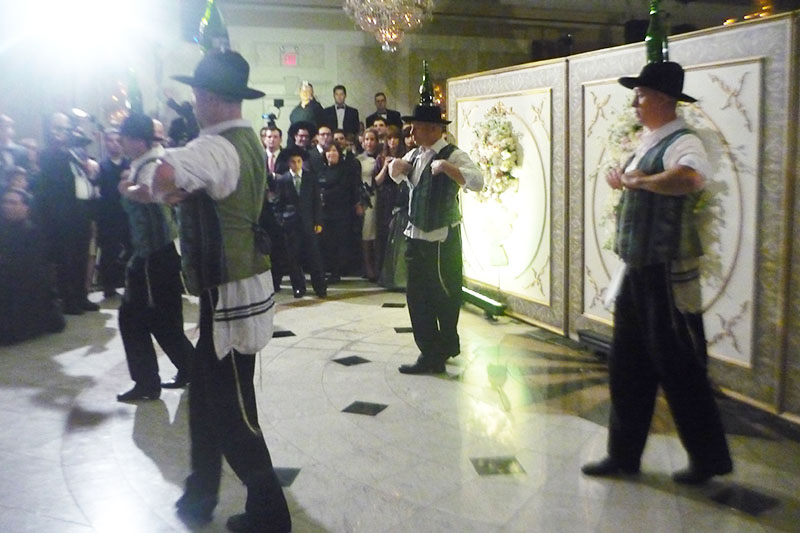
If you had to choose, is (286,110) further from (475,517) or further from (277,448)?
(475,517)

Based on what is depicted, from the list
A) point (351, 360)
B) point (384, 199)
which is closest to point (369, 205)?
point (384, 199)

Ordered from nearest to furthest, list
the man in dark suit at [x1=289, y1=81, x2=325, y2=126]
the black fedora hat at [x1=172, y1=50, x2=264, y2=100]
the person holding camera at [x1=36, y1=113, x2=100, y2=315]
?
the black fedora hat at [x1=172, y1=50, x2=264, y2=100], the person holding camera at [x1=36, y1=113, x2=100, y2=315], the man in dark suit at [x1=289, y1=81, x2=325, y2=126]

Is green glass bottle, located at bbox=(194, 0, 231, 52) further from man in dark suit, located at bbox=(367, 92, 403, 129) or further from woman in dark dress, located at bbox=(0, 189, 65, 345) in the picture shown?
man in dark suit, located at bbox=(367, 92, 403, 129)

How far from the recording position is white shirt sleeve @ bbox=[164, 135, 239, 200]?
2.20 m

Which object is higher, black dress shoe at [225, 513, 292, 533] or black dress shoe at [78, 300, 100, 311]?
black dress shoe at [78, 300, 100, 311]

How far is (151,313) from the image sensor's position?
3.92 meters

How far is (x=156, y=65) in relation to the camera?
9.31 metres

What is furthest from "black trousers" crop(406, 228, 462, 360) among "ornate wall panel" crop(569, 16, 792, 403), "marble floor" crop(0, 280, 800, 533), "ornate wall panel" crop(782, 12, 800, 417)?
"ornate wall panel" crop(782, 12, 800, 417)

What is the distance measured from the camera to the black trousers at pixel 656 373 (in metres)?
2.79

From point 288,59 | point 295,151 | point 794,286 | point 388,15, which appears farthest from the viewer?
point 288,59

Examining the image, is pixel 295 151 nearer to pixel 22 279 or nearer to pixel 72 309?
pixel 72 309

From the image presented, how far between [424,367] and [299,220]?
2803mm

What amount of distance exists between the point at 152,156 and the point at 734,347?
9.73ft

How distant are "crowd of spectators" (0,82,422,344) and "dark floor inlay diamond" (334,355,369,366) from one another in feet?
3.38
